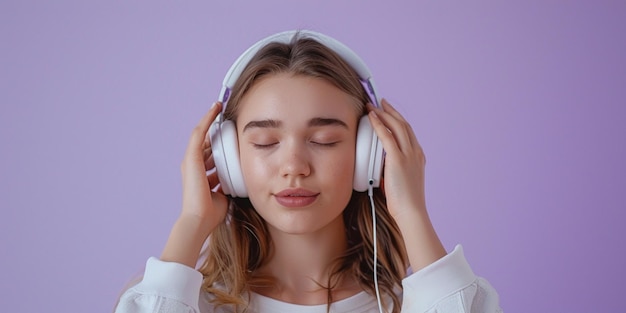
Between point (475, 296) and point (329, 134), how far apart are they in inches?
19.7

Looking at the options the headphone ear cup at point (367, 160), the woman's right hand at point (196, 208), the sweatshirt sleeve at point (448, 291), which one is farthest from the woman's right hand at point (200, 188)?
the sweatshirt sleeve at point (448, 291)

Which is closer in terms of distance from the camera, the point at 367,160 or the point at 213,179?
the point at 367,160

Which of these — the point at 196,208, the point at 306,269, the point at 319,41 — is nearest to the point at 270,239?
the point at 306,269

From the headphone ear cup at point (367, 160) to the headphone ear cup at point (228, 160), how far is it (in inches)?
11.1

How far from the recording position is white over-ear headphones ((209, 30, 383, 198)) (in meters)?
1.88

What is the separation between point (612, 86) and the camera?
9.55 ft

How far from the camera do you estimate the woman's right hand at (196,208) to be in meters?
1.87

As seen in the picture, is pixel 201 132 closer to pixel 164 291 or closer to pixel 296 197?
pixel 296 197

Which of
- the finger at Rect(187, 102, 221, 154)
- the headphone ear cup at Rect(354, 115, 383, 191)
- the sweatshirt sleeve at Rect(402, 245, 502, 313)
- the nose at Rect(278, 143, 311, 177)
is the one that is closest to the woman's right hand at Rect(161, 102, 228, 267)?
the finger at Rect(187, 102, 221, 154)

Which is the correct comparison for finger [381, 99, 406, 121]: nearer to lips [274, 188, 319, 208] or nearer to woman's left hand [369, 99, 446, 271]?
woman's left hand [369, 99, 446, 271]

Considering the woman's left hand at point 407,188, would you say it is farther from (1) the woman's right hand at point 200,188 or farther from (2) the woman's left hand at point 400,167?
(1) the woman's right hand at point 200,188

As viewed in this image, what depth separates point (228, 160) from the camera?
6.24 feet

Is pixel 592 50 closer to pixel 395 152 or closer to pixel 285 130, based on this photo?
pixel 395 152

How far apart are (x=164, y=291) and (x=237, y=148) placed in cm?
38
